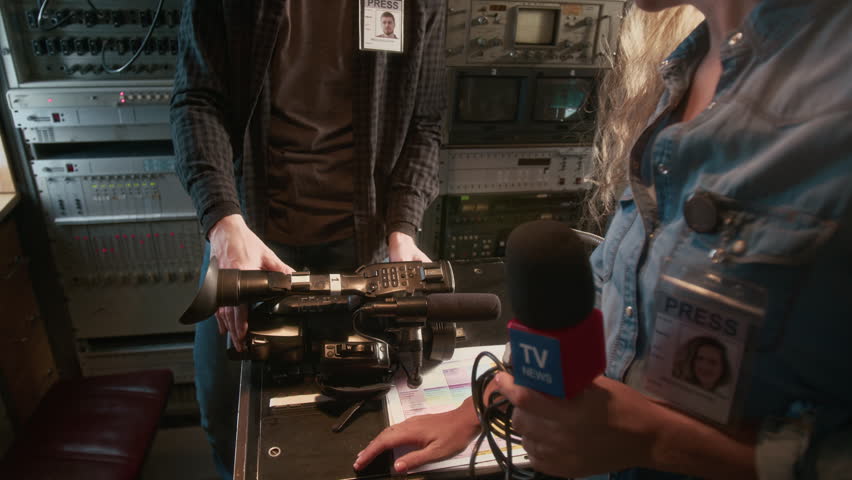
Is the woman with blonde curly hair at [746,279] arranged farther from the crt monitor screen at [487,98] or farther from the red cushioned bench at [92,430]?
the red cushioned bench at [92,430]

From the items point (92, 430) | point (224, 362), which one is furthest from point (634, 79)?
point (92, 430)

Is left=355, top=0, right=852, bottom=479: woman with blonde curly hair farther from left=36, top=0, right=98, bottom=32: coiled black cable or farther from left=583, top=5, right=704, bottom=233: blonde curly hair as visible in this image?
left=36, top=0, right=98, bottom=32: coiled black cable

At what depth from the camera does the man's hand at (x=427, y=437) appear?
85 centimetres

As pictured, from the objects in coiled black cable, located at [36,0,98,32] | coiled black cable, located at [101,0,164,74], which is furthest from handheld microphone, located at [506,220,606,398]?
coiled black cable, located at [36,0,98,32]

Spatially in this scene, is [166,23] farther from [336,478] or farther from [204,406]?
[336,478]

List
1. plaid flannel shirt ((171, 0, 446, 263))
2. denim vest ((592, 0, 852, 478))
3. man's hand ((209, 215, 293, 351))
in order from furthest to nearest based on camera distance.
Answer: plaid flannel shirt ((171, 0, 446, 263))
man's hand ((209, 215, 293, 351))
denim vest ((592, 0, 852, 478))

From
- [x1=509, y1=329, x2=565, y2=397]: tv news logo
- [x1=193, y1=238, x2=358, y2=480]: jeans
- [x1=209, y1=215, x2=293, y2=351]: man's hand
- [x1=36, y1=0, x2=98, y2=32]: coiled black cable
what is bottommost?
[x1=193, y1=238, x2=358, y2=480]: jeans

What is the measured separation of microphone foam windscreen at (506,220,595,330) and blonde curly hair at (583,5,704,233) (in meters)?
0.47

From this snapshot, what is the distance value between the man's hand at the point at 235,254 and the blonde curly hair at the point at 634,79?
678 millimetres

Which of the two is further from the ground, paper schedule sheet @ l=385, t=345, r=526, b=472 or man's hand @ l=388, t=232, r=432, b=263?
man's hand @ l=388, t=232, r=432, b=263

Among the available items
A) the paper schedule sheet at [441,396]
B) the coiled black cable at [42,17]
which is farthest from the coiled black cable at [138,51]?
the paper schedule sheet at [441,396]

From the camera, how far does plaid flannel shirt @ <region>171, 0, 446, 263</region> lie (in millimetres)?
1226

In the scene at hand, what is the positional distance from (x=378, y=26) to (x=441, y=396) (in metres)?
0.88

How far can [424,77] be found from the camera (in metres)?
1.44
